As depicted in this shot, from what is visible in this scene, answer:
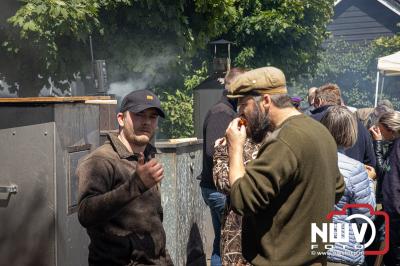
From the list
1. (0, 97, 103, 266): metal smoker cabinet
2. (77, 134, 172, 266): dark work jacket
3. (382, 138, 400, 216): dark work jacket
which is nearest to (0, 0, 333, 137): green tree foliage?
(0, 97, 103, 266): metal smoker cabinet

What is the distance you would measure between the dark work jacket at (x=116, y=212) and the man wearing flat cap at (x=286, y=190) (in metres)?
0.60

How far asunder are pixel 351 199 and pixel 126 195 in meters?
1.80

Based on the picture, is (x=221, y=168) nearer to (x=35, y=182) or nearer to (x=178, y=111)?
(x=35, y=182)

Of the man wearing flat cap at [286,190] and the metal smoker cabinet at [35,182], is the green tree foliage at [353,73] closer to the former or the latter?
the metal smoker cabinet at [35,182]

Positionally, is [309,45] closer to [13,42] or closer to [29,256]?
Result: [13,42]

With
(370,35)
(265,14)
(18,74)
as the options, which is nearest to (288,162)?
(18,74)

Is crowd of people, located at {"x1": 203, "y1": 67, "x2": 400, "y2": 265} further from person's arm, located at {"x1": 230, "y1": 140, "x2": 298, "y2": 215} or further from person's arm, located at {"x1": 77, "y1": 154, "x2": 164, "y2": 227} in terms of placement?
person's arm, located at {"x1": 77, "y1": 154, "x2": 164, "y2": 227}

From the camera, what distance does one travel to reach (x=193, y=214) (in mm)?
6465

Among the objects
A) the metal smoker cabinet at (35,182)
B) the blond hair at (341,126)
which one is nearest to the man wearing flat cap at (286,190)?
the blond hair at (341,126)

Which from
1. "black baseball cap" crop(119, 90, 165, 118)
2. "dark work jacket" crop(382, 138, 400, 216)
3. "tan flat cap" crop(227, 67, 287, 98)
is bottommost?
"dark work jacket" crop(382, 138, 400, 216)

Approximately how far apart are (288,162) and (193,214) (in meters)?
3.83

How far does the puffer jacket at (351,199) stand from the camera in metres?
3.98

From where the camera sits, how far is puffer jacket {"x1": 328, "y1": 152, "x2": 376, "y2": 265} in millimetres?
3984

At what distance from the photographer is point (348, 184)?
162 inches
